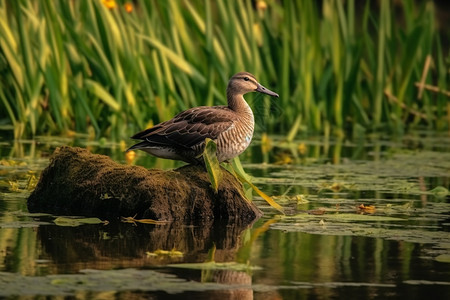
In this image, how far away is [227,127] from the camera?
7.39 metres

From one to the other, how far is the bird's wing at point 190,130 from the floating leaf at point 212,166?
480 mm

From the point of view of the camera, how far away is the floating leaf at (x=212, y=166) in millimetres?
6738

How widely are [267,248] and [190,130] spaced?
1.87 meters

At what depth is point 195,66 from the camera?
12.3 metres

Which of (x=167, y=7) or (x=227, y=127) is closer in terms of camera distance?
(x=227, y=127)

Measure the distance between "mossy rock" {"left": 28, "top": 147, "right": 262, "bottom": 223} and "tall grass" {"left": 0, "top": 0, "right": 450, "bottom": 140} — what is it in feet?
12.4

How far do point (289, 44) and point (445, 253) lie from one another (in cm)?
772

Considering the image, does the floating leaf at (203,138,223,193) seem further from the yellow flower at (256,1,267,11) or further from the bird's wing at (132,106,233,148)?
the yellow flower at (256,1,267,11)

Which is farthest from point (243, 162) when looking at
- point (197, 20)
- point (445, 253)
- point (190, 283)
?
point (190, 283)

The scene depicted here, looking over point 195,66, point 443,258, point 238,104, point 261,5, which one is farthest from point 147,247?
point 261,5

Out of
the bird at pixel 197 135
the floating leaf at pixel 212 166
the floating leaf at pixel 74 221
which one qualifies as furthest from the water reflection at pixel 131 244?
the bird at pixel 197 135

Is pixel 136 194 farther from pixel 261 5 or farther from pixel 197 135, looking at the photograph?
pixel 261 5

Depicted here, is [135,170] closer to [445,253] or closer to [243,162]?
[445,253]

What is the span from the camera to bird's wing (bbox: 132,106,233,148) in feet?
24.2
